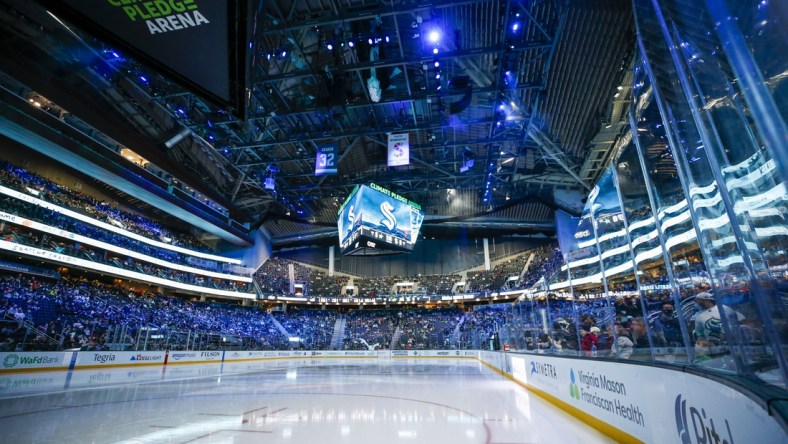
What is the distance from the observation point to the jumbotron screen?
1820 centimetres

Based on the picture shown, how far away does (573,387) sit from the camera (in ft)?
18.0

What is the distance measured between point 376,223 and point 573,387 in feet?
45.1

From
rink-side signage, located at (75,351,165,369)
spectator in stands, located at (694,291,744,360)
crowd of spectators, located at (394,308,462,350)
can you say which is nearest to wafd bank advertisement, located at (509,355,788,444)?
spectator in stands, located at (694,291,744,360)

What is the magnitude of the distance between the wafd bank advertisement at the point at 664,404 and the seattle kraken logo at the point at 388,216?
534 inches

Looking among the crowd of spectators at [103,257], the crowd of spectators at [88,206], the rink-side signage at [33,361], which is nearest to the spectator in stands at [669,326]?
the rink-side signage at [33,361]

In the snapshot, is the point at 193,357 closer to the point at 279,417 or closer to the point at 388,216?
the point at 388,216

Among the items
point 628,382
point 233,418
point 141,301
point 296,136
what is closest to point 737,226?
point 628,382

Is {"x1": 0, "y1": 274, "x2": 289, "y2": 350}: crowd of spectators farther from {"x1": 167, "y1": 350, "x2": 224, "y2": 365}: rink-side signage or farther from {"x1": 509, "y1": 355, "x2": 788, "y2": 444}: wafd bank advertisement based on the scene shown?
{"x1": 509, "y1": 355, "x2": 788, "y2": 444}: wafd bank advertisement

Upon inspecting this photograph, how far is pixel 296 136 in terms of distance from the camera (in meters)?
17.6

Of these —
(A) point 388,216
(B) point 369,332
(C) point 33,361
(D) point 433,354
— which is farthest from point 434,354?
(C) point 33,361

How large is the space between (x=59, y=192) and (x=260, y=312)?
58.9 ft

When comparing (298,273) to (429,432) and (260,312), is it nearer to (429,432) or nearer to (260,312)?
(260,312)

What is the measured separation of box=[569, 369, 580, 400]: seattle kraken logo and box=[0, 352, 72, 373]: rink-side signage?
1508cm

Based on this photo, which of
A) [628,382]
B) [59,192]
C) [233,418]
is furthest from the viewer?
[59,192]
